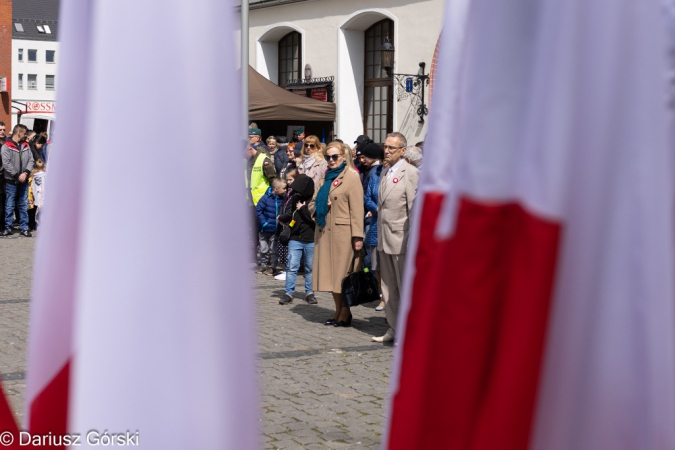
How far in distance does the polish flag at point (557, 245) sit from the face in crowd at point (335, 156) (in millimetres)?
7445

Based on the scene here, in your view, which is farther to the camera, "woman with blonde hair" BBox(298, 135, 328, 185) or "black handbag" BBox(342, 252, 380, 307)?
"woman with blonde hair" BBox(298, 135, 328, 185)

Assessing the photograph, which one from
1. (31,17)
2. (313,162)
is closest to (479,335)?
(313,162)

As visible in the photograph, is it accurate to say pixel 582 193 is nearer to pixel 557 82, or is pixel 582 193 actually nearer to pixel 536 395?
pixel 557 82

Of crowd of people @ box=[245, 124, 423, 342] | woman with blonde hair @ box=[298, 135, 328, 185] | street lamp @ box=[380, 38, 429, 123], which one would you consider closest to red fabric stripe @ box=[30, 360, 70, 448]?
crowd of people @ box=[245, 124, 423, 342]

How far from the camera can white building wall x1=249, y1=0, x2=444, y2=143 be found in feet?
61.6

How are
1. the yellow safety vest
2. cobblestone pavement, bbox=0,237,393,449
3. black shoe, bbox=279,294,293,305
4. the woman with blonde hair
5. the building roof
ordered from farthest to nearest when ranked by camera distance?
the building roof → the yellow safety vest → the woman with blonde hair → black shoe, bbox=279,294,293,305 → cobblestone pavement, bbox=0,237,393,449

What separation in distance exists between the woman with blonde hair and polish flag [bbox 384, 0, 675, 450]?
9439mm

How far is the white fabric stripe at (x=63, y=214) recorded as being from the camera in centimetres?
123

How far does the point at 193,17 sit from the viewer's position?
3.59ft

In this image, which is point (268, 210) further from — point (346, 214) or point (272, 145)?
point (272, 145)

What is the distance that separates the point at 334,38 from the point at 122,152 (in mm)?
20560

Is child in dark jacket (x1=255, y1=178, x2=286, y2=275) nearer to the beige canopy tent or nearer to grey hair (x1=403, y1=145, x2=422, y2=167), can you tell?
grey hair (x1=403, y1=145, x2=422, y2=167)

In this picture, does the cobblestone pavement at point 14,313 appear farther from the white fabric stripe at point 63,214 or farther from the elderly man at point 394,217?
the elderly man at point 394,217

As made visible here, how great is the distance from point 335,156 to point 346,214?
53 centimetres
